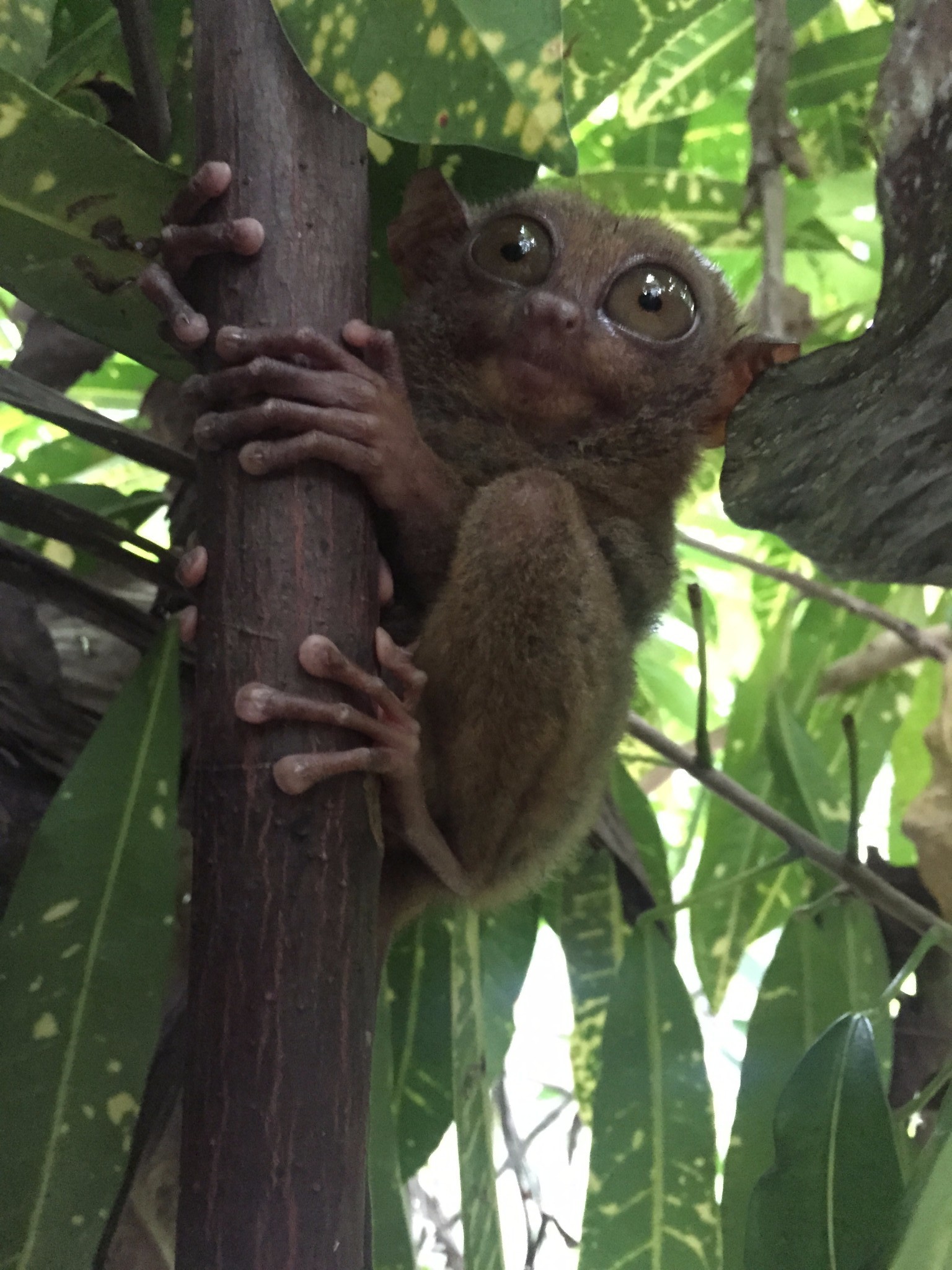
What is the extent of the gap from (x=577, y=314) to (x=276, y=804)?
3.22 ft

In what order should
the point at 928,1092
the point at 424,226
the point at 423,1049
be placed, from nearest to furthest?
the point at 928,1092
the point at 424,226
the point at 423,1049

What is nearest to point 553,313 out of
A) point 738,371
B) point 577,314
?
point 577,314

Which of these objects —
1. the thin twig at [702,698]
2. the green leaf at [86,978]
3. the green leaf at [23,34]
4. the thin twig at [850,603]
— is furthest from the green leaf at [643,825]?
the green leaf at [23,34]

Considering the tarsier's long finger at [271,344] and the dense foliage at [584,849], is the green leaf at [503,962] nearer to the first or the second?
the dense foliage at [584,849]

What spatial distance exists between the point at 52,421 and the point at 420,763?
65 centimetres

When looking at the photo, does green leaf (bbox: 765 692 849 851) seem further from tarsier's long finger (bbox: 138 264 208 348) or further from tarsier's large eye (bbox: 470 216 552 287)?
tarsier's long finger (bbox: 138 264 208 348)

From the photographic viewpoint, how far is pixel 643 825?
2314 mm

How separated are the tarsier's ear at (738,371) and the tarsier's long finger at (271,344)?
0.82m

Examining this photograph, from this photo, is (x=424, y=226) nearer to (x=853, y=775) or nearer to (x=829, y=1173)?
(x=853, y=775)

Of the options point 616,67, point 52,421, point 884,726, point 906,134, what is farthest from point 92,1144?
point 884,726

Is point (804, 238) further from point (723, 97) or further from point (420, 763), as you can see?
point (420, 763)

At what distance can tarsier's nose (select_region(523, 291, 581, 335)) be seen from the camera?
1660mm

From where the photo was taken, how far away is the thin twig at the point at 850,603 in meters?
2.19

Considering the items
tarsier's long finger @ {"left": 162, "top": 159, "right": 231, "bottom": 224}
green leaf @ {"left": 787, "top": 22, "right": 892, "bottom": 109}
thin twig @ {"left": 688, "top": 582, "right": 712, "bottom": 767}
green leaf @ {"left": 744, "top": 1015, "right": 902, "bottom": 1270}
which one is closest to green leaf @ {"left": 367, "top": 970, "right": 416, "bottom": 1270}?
green leaf @ {"left": 744, "top": 1015, "right": 902, "bottom": 1270}
